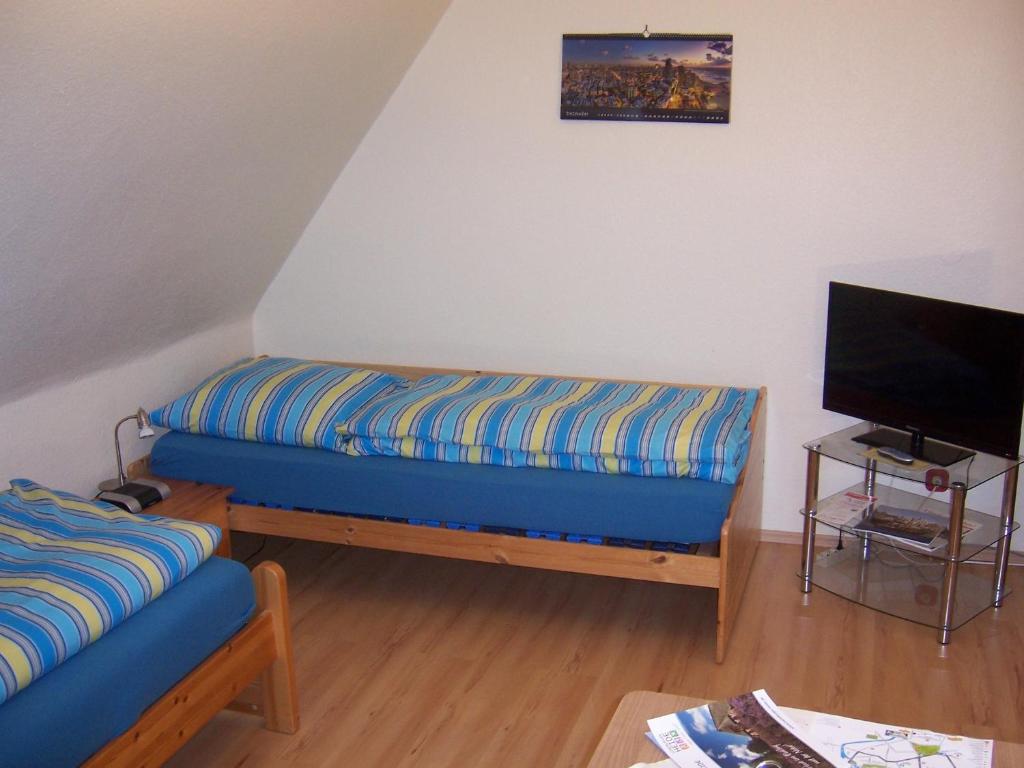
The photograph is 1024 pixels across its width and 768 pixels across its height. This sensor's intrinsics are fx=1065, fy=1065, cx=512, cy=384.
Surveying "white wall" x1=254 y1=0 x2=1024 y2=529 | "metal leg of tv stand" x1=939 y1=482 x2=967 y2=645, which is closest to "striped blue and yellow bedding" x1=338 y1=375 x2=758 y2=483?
"white wall" x1=254 y1=0 x2=1024 y2=529

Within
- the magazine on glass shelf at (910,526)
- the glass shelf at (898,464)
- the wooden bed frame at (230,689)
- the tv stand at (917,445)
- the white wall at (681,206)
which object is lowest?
the wooden bed frame at (230,689)

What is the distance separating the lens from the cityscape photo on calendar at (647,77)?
142 inches

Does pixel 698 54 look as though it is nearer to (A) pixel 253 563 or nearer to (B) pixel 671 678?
(B) pixel 671 678

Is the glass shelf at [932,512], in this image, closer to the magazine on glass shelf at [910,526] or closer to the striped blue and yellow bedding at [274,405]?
the magazine on glass shelf at [910,526]

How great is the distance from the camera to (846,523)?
3.46m

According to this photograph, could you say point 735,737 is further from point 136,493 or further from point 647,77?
point 647,77

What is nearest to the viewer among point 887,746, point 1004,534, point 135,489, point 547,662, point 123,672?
point 887,746

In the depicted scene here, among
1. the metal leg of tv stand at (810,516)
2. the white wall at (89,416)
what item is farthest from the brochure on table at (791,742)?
the white wall at (89,416)

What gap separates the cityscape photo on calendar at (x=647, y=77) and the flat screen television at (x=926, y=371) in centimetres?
78

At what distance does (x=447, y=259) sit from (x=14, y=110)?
6.67 ft

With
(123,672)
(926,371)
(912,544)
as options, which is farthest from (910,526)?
(123,672)

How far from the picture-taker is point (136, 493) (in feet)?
10.6

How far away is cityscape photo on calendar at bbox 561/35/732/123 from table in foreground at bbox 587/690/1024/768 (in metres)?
2.21

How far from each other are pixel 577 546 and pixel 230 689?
3.60ft
